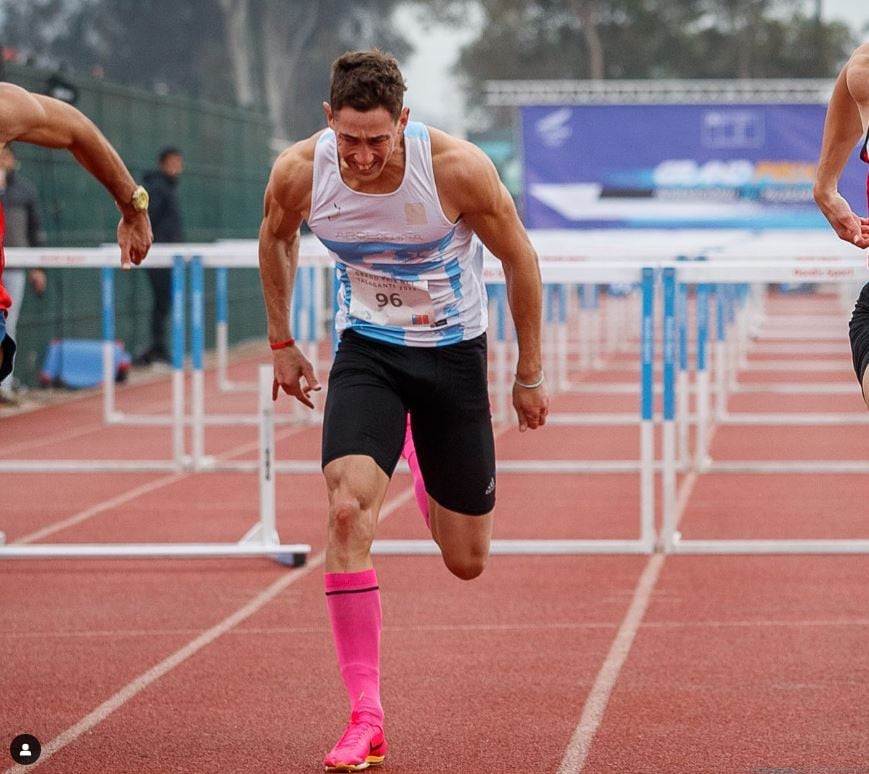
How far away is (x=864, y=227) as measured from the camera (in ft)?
16.1

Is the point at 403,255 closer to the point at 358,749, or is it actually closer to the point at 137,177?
the point at 358,749

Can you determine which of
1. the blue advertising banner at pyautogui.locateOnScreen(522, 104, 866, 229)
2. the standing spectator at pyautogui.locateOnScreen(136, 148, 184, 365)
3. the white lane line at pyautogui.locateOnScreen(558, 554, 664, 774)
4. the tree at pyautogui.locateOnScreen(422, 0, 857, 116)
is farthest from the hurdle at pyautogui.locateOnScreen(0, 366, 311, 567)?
the tree at pyautogui.locateOnScreen(422, 0, 857, 116)

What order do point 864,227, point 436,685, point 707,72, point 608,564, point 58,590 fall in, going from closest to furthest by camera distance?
1. point 864,227
2. point 436,685
3. point 58,590
4. point 608,564
5. point 707,72

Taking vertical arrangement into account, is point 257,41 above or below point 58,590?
above

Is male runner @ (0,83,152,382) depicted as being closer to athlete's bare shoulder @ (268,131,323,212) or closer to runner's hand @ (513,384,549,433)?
athlete's bare shoulder @ (268,131,323,212)

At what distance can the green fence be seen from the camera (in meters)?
16.3

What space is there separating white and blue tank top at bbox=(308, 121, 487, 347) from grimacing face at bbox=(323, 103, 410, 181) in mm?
154

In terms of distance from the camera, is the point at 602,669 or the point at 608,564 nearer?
the point at 602,669

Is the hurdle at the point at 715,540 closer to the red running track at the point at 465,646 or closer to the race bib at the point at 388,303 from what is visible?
the red running track at the point at 465,646

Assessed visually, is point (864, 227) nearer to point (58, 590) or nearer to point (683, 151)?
point (58, 590)

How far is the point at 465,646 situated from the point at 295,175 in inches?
81.7

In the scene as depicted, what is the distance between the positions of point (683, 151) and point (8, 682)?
70.1 ft

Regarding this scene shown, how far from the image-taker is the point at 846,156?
5055 millimetres

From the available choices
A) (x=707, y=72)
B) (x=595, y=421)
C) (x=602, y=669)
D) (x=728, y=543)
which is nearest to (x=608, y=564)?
(x=728, y=543)
